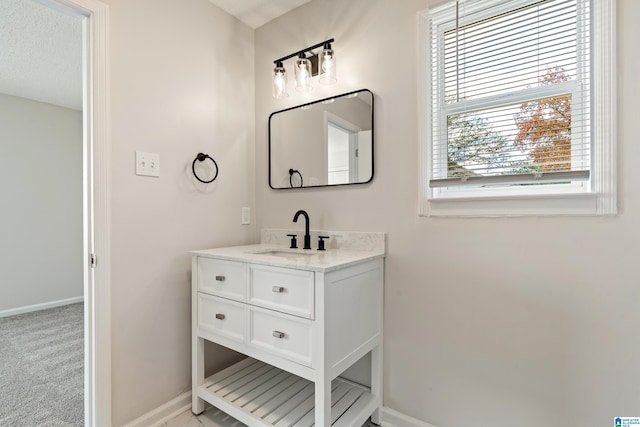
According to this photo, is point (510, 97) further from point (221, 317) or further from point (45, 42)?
point (45, 42)

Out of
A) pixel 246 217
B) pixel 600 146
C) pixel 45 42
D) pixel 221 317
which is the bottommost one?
pixel 221 317

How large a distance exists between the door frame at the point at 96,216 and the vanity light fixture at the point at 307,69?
2.89 feet

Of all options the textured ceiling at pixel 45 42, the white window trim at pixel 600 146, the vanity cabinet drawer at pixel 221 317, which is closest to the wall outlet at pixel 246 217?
the vanity cabinet drawer at pixel 221 317

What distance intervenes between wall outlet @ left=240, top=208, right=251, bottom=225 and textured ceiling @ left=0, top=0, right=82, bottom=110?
1292 millimetres

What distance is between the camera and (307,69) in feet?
5.96

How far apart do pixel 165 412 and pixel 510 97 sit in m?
2.30

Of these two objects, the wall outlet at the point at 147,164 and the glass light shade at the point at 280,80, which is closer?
the wall outlet at the point at 147,164

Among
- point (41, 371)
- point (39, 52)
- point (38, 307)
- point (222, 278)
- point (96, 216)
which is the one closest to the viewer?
point (96, 216)

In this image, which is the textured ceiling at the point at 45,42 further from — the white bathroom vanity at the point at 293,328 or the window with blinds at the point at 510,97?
the white bathroom vanity at the point at 293,328

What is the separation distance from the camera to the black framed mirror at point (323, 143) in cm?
170

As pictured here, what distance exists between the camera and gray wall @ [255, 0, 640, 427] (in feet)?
3.67

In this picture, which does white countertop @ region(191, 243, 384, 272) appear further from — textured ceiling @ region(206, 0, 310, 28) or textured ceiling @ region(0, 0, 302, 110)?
textured ceiling @ region(206, 0, 310, 28)

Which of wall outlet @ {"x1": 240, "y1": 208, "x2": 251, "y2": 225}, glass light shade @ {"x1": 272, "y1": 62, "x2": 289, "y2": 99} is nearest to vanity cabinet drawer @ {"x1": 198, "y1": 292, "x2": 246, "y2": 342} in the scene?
wall outlet @ {"x1": 240, "y1": 208, "x2": 251, "y2": 225}

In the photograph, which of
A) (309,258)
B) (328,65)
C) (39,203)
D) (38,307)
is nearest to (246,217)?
(309,258)
